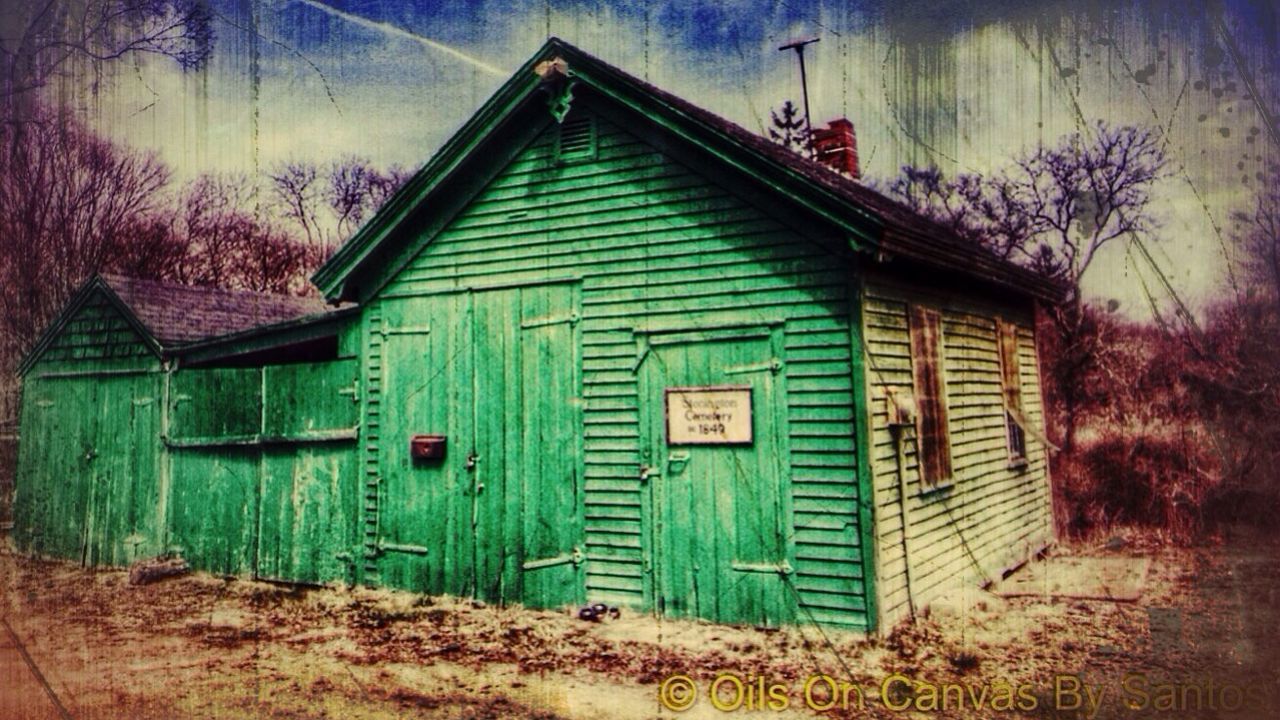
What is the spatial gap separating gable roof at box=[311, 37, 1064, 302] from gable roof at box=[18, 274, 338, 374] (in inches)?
55.7

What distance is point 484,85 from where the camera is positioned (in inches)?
345

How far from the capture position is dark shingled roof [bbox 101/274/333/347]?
1201 cm

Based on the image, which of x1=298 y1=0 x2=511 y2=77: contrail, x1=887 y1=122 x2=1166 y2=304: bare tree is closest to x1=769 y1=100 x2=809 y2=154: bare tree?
x1=887 y1=122 x2=1166 y2=304: bare tree

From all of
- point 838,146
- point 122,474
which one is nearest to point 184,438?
point 122,474

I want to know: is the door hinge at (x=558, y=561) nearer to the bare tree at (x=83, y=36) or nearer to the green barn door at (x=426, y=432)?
the green barn door at (x=426, y=432)

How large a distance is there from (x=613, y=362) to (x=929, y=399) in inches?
131

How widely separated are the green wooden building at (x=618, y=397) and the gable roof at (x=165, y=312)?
348 millimetres

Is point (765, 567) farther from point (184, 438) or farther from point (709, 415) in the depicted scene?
point (184, 438)

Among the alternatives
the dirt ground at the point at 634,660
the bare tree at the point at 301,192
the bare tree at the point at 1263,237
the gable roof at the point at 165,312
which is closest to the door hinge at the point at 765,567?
the dirt ground at the point at 634,660

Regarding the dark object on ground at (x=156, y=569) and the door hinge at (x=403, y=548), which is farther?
the dark object on ground at (x=156, y=569)

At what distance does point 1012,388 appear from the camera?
10.9 m

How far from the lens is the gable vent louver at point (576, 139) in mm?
8484

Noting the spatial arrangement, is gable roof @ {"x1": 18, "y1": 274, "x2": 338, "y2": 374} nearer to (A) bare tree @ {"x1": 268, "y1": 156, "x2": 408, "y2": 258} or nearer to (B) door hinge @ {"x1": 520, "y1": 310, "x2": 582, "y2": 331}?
(B) door hinge @ {"x1": 520, "y1": 310, "x2": 582, "y2": 331}

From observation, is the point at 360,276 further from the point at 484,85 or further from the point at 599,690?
the point at 599,690
